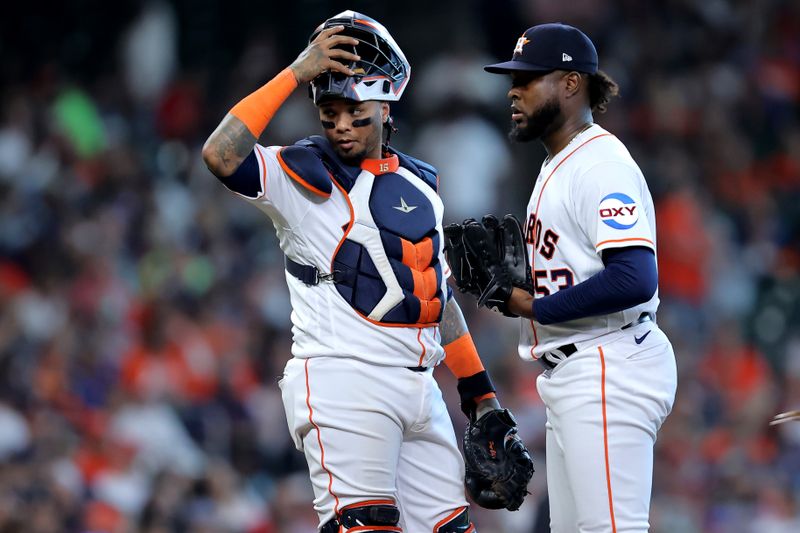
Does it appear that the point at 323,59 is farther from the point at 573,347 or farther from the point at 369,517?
the point at 369,517

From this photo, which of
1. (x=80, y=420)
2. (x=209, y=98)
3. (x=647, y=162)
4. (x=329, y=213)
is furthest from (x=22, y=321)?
(x=329, y=213)

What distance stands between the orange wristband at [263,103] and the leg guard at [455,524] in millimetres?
1410

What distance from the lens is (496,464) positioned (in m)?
4.39

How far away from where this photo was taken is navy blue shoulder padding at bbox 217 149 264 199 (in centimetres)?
404

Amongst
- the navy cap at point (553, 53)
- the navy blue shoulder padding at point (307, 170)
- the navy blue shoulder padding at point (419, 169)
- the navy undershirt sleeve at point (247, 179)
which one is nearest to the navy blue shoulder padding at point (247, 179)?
the navy undershirt sleeve at point (247, 179)

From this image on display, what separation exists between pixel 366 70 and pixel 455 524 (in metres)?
1.53

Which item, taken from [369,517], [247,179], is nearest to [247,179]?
[247,179]

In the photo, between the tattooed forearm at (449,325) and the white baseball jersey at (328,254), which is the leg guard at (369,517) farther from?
the tattooed forearm at (449,325)

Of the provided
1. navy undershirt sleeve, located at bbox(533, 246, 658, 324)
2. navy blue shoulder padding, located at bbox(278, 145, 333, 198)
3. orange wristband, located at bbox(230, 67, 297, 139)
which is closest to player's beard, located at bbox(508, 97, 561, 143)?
navy undershirt sleeve, located at bbox(533, 246, 658, 324)

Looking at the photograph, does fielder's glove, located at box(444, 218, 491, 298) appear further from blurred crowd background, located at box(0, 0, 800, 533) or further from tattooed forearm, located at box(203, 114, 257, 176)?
blurred crowd background, located at box(0, 0, 800, 533)

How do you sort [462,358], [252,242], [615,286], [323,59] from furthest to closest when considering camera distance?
[252,242]
[462,358]
[323,59]
[615,286]

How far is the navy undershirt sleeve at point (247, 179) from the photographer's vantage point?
4.04 meters

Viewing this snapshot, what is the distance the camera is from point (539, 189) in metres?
4.26

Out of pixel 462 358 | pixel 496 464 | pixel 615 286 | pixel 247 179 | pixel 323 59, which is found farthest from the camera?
pixel 462 358
